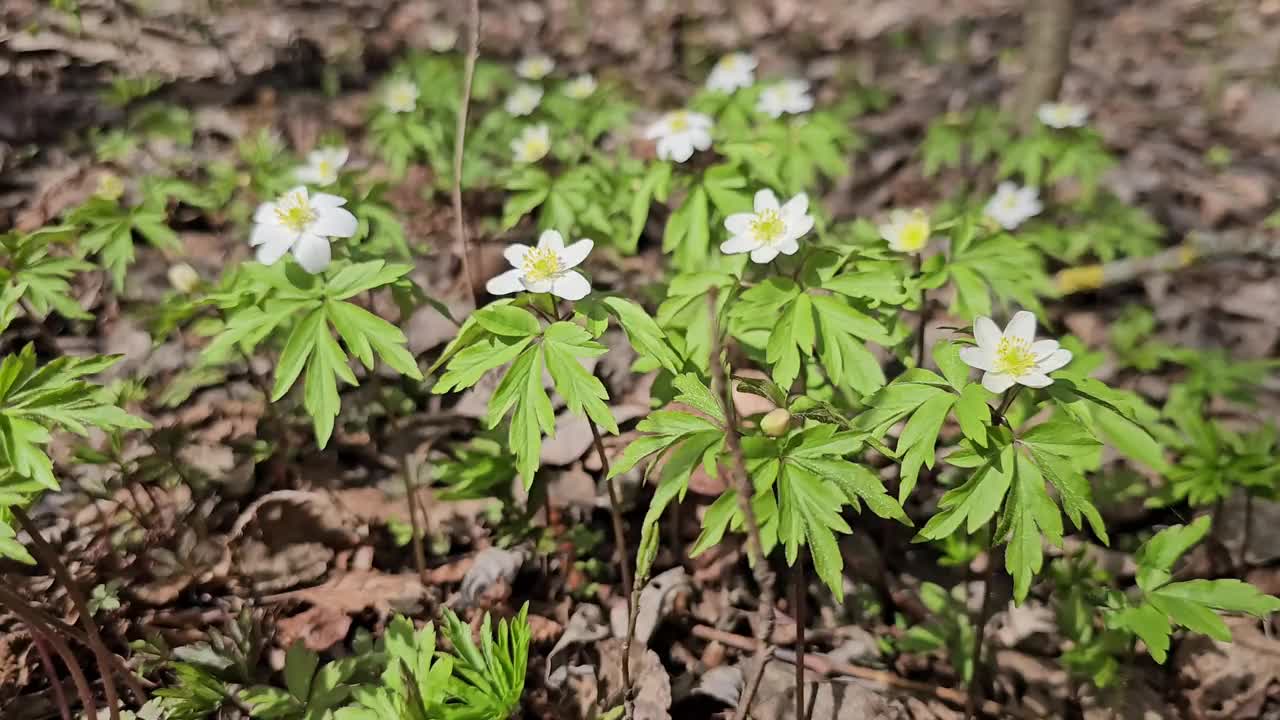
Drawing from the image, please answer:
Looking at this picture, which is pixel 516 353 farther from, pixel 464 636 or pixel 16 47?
pixel 16 47

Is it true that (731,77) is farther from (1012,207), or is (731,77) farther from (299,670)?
(299,670)

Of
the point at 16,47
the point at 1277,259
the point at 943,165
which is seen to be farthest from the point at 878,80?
the point at 16,47

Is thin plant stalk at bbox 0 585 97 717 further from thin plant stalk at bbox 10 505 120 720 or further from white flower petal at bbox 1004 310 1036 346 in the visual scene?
white flower petal at bbox 1004 310 1036 346

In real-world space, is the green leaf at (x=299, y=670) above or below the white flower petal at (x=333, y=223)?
below

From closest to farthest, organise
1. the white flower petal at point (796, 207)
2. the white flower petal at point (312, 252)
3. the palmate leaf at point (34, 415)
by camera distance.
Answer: the palmate leaf at point (34, 415) → the white flower petal at point (312, 252) → the white flower petal at point (796, 207)

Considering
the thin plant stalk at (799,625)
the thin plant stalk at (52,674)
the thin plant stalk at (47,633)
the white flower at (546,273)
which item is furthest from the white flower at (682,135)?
the thin plant stalk at (52,674)

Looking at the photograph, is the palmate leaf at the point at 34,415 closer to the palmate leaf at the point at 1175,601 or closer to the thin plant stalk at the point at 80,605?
the thin plant stalk at the point at 80,605

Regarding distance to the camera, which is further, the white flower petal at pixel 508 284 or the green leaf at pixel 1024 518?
the white flower petal at pixel 508 284
